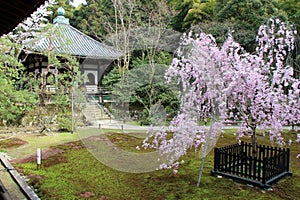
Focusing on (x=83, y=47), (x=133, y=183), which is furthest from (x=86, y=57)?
(x=133, y=183)

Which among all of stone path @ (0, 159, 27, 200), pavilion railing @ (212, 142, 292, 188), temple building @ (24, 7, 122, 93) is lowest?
stone path @ (0, 159, 27, 200)

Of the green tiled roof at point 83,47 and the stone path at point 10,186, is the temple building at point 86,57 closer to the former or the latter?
the green tiled roof at point 83,47

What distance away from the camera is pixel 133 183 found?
5512 millimetres

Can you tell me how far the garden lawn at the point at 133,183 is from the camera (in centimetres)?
484

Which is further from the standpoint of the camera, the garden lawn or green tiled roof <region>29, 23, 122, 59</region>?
green tiled roof <region>29, 23, 122, 59</region>

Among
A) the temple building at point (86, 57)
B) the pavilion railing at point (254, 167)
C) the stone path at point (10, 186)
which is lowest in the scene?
the stone path at point (10, 186)

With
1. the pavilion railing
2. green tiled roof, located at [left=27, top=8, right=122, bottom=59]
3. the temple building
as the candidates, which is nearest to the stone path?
the pavilion railing

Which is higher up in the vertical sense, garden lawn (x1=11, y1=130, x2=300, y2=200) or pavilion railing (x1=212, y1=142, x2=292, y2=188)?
pavilion railing (x1=212, y1=142, x2=292, y2=188)

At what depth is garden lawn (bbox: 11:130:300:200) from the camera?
15.9ft

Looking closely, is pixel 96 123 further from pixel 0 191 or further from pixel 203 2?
pixel 203 2

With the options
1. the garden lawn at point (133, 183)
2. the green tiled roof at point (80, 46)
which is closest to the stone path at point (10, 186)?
the garden lawn at point (133, 183)

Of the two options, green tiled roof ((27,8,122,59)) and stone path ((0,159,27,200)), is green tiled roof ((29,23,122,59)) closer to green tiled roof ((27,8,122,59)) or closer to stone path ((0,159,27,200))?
green tiled roof ((27,8,122,59))

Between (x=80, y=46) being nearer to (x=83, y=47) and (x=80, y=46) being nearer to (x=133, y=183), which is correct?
(x=83, y=47)

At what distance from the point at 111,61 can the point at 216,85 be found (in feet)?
48.0
